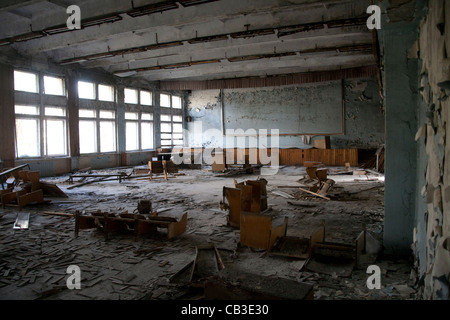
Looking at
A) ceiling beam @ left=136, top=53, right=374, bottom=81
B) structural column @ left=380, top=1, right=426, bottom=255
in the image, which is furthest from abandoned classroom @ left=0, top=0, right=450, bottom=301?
ceiling beam @ left=136, top=53, right=374, bottom=81

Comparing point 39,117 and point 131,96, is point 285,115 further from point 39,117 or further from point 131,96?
point 39,117

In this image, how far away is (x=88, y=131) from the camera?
1556 cm

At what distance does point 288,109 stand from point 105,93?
999 cm

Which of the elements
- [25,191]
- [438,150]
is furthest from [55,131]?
[438,150]

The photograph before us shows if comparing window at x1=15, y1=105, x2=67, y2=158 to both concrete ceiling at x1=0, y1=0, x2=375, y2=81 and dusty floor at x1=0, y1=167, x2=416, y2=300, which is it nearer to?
concrete ceiling at x1=0, y1=0, x2=375, y2=81

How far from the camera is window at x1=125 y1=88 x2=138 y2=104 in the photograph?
57.9 ft

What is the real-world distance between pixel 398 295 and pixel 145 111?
17132 mm

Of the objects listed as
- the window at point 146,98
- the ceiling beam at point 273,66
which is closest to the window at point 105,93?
the ceiling beam at point 273,66

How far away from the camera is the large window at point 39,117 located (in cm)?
1261

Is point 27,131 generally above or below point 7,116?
below

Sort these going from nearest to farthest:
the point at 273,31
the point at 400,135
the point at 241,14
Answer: the point at 400,135
the point at 241,14
the point at 273,31

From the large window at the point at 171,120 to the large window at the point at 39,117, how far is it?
253 inches

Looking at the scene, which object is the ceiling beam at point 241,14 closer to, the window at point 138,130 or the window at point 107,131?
the window at point 107,131

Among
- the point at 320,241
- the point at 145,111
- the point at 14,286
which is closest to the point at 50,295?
the point at 14,286
